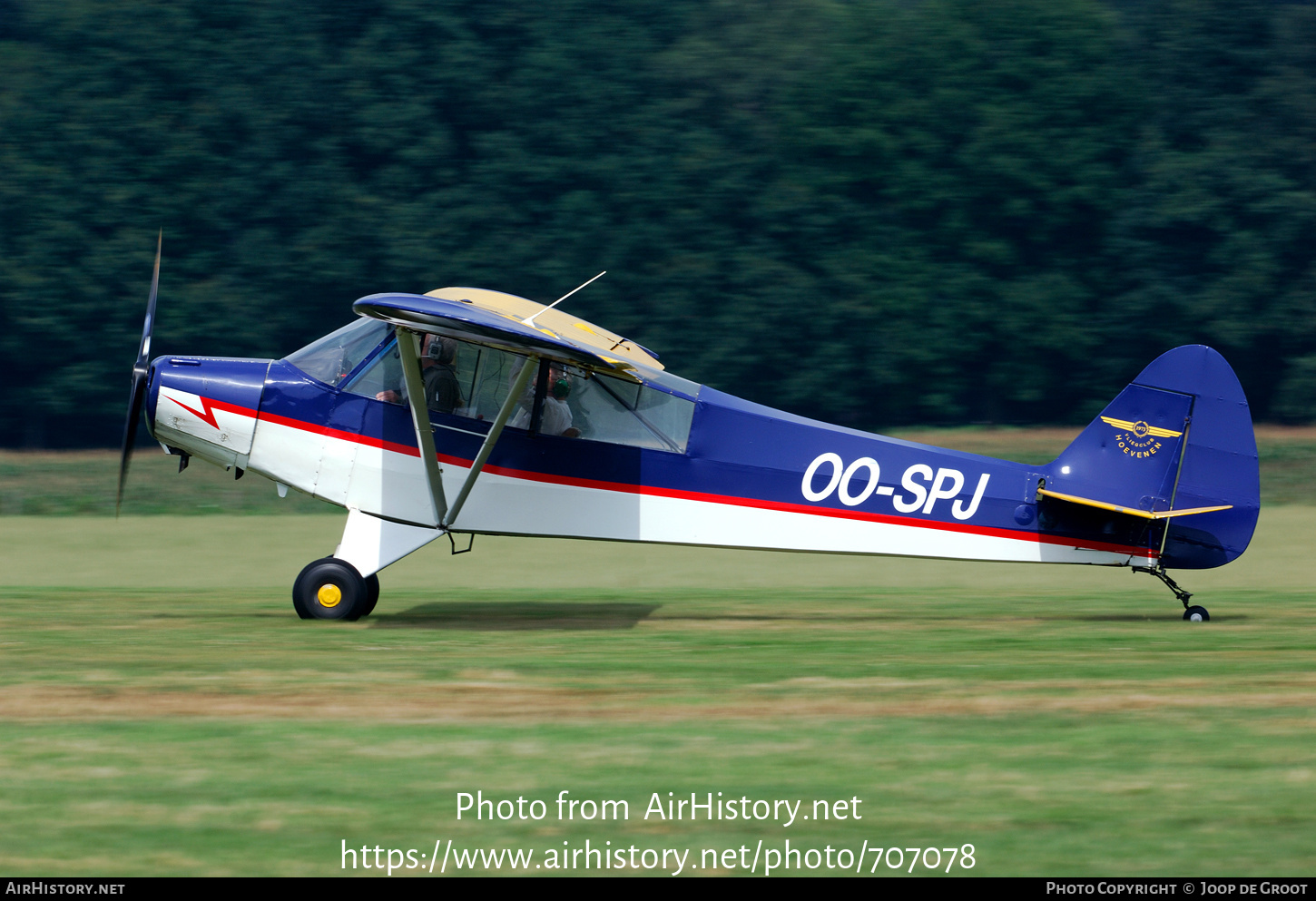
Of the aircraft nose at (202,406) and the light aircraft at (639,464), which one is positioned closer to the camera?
the light aircraft at (639,464)

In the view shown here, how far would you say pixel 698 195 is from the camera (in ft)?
93.5

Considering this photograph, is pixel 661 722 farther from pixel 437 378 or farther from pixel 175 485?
pixel 175 485

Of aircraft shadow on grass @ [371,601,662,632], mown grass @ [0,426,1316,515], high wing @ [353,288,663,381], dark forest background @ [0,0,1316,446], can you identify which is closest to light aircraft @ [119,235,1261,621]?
high wing @ [353,288,663,381]

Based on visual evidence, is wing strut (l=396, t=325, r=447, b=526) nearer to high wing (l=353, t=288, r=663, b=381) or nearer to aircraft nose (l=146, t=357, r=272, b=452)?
high wing (l=353, t=288, r=663, b=381)

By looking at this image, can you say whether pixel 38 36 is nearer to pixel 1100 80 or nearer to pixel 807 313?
pixel 807 313

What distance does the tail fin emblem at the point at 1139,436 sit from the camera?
30.4 feet

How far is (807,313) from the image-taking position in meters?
27.1

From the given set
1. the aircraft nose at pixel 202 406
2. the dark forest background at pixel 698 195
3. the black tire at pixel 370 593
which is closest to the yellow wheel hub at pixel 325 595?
the black tire at pixel 370 593

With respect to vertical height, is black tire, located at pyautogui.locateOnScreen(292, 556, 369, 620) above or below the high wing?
below

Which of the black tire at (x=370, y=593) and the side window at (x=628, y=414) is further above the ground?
the side window at (x=628, y=414)

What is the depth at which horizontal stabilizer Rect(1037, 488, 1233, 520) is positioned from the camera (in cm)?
916

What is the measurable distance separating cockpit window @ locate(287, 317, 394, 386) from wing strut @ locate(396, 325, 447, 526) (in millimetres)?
385

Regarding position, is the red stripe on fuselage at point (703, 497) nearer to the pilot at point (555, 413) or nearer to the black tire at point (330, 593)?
the pilot at point (555, 413)

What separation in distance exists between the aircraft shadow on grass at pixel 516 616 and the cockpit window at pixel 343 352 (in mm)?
1879
